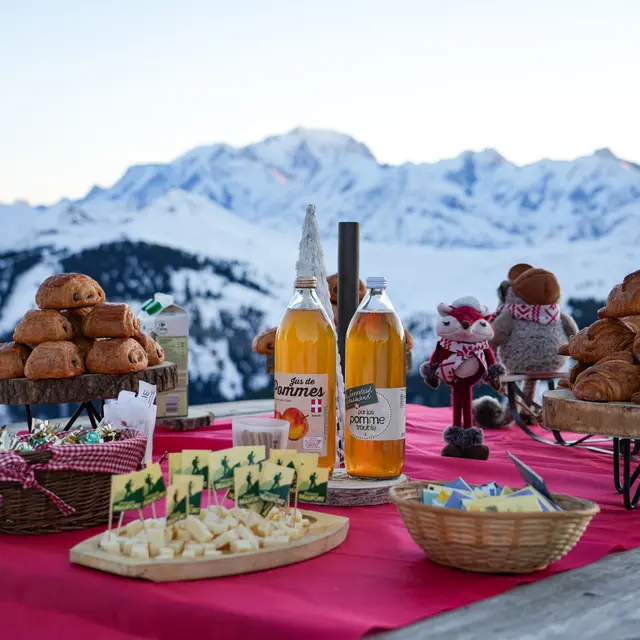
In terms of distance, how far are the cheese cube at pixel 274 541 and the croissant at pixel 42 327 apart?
4.00ft

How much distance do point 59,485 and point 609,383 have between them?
947 mm

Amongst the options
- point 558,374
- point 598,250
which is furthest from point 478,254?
point 558,374

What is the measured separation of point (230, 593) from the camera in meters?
0.96

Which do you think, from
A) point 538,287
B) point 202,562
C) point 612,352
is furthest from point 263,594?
point 538,287

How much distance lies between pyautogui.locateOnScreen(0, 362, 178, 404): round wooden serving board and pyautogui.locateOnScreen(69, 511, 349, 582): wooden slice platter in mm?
1004

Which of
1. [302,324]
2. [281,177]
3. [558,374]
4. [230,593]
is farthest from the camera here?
[281,177]

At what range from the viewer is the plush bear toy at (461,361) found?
87.0 inches

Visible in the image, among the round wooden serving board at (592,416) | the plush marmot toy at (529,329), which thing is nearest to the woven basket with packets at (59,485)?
the round wooden serving board at (592,416)

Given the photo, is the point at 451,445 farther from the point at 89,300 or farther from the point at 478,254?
the point at 478,254

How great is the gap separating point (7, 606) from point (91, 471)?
9.7 inches

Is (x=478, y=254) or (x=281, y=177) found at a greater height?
(x=281, y=177)

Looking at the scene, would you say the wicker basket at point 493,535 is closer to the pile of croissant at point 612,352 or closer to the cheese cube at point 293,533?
the cheese cube at point 293,533

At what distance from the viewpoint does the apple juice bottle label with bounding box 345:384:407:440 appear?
1320 millimetres

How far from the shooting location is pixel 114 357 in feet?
6.86
